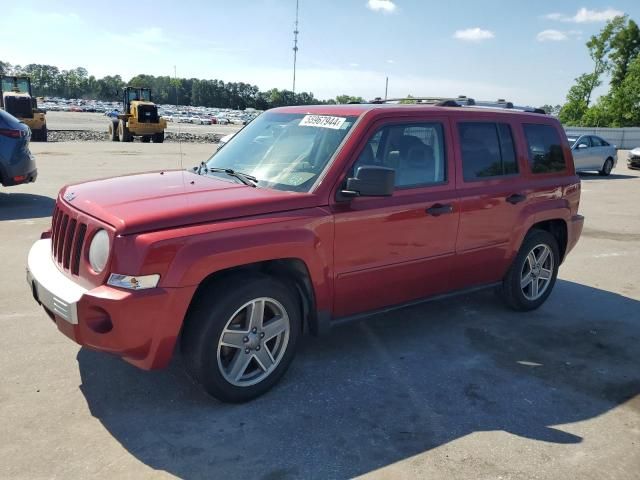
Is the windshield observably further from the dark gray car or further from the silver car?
the silver car

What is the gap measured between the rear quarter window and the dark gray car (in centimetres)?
825

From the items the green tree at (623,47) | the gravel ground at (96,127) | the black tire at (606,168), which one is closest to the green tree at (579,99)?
the green tree at (623,47)

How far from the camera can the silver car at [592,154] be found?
64.7 ft

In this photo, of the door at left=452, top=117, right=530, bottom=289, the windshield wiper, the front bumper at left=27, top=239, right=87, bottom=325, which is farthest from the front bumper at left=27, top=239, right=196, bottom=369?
the door at left=452, top=117, right=530, bottom=289

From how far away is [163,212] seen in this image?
131 inches

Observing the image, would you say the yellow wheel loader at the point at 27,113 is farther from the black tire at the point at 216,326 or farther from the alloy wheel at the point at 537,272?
the black tire at the point at 216,326

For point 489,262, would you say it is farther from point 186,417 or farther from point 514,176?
point 186,417

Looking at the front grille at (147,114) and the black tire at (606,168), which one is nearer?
the black tire at (606,168)

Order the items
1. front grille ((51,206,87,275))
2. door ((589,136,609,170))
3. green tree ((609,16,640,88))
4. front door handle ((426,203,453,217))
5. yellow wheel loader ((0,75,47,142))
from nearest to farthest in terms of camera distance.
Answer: front grille ((51,206,87,275)), front door handle ((426,203,453,217)), door ((589,136,609,170)), yellow wheel loader ((0,75,47,142)), green tree ((609,16,640,88))

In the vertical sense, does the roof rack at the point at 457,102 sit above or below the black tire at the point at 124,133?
above

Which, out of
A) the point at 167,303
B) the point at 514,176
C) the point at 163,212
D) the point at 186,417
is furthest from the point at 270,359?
the point at 514,176

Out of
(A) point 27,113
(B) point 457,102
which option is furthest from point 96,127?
(B) point 457,102

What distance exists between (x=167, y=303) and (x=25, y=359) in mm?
1698

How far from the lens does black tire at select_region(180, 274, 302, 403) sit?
3.40m
